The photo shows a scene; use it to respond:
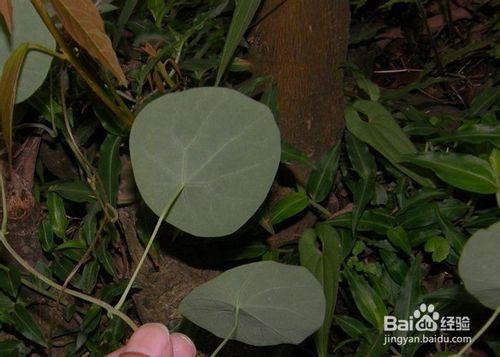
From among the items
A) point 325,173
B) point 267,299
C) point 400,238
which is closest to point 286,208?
point 325,173

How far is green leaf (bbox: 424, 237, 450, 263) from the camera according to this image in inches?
42.2

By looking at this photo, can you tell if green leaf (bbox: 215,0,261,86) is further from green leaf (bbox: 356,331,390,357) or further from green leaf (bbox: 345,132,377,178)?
green leaf (bbox: 356,331,390,357)

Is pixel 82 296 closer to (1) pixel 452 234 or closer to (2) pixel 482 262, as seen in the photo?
(2) pixel 482 262

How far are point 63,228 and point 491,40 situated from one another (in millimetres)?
1294

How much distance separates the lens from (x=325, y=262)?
→ 3.35 feet

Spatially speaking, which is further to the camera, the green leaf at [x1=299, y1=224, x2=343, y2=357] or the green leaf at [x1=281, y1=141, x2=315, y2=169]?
the green leaf at [x1=281, y1=141, x2=315, y2=169]

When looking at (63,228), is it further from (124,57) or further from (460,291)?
(460,291)

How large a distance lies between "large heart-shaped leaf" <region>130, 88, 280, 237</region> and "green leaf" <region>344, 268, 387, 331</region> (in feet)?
2.13

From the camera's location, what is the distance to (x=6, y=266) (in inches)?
41.2

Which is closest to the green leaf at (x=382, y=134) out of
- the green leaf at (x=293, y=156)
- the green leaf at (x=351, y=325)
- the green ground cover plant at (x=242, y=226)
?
the green ground cover plant at (x=242, y=226)

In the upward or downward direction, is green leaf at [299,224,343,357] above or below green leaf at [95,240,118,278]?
below

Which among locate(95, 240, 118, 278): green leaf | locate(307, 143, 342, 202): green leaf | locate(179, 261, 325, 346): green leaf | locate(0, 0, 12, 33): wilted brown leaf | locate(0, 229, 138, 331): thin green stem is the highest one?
locate(0, 0, 12, 33): wilted brown leaf

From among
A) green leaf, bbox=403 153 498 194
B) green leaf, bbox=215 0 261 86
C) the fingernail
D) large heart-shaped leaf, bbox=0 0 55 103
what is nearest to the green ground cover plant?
green leaf, bbox=403 153 498 194

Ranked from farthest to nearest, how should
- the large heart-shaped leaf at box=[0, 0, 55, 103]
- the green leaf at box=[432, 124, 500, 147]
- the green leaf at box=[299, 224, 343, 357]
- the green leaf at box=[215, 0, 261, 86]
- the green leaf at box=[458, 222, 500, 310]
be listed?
1. the green leaf at box=[432, 124, 500, 147]
2. the green leaf at box=[299, 224, 343, 357]
3. the green leaf at box=[215, 0, 261, 86]
4. the large heart-shaped leaf at box=[0, 0, 55, 103]
5. the green leaf at box=[458, 222, 500, 310]
